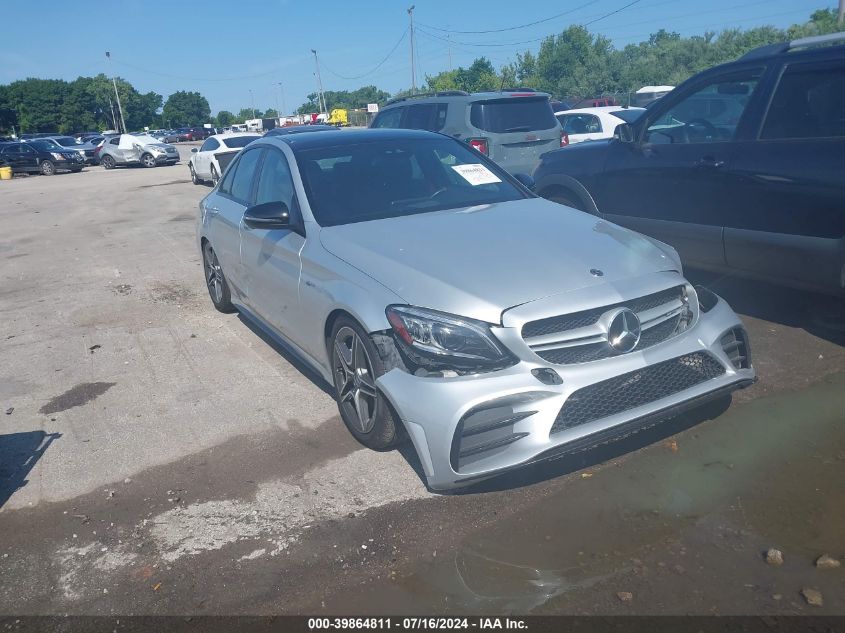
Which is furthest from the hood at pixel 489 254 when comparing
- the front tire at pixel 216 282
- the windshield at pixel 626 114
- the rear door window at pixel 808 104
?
the windshield at pixel 626 114

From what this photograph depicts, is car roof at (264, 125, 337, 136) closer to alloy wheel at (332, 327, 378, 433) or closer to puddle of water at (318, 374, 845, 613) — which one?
alloy wheel at (332, 327, 378, 433)

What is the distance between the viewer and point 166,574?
3244 millimetres

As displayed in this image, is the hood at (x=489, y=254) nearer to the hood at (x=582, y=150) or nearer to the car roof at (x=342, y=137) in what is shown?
the car roof at (x=342, y=137)

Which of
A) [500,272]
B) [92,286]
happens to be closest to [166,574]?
[500,272]

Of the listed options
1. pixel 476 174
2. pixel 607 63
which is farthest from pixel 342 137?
pixel 607 63

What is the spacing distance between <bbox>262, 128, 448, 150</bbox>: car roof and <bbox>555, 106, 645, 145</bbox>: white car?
11.2 metres

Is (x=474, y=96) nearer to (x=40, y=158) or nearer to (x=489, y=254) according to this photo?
(x=489, y=254)

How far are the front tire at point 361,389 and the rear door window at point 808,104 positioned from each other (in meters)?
3.56

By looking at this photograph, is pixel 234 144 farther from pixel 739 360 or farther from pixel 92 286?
pixel 739 360

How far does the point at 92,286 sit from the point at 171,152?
27.4 m

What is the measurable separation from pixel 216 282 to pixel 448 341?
13.6 ft

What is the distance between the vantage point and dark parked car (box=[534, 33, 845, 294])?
5.09m

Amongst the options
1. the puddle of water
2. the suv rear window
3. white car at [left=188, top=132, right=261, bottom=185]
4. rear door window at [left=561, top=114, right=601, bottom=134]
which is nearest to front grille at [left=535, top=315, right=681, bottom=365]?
the puddle of water

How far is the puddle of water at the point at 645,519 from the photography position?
2986 millimetres
